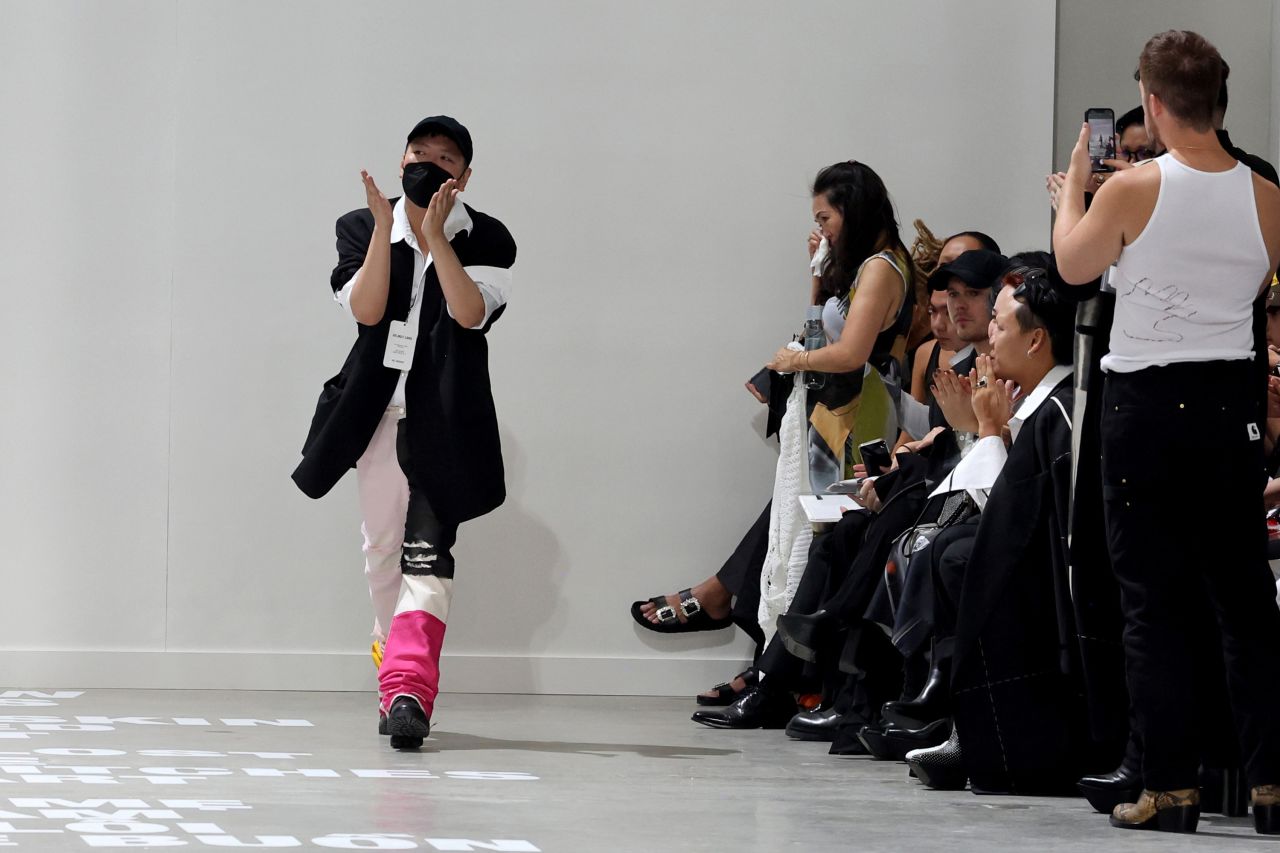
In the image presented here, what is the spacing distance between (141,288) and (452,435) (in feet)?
5.95

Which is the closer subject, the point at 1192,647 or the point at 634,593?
the point at 1192,647

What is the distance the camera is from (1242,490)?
2.84 metres

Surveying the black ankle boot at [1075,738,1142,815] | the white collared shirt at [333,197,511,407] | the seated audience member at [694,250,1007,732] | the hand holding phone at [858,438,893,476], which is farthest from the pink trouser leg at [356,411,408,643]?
the black ankle boot at [1075,738,1142,815]

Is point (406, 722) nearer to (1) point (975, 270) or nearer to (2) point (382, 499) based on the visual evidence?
(2) point (382, 499)

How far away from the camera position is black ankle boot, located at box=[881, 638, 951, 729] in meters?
3.49

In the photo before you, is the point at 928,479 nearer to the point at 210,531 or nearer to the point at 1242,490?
the point at 1242,490

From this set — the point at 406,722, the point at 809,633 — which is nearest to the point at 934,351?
the point at 809,633

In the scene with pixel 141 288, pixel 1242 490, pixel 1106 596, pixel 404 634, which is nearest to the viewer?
pixel 1242 490

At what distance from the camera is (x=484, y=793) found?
319 centimetres

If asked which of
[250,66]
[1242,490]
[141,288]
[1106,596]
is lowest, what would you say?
[1106,596]

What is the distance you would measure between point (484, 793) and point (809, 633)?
121 centimetres

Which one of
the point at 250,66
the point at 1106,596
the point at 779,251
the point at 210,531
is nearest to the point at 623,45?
the point at 779,251

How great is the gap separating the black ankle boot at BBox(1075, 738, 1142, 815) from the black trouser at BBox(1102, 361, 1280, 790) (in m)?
0.12

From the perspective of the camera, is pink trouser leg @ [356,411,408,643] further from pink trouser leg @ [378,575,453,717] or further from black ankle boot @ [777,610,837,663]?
black ankle boot @ [777,610,837,663]
